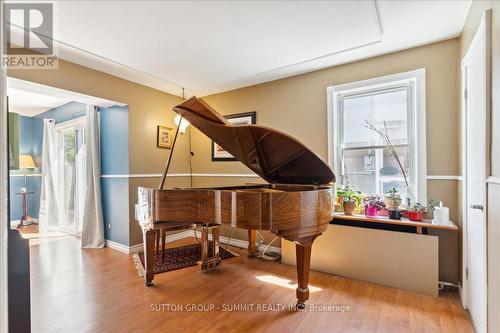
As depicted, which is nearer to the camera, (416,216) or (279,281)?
(416,216)

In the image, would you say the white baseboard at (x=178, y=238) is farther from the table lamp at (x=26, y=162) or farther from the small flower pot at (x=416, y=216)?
the table lamp at (x=26, y=162)

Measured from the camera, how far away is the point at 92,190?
3529 mm

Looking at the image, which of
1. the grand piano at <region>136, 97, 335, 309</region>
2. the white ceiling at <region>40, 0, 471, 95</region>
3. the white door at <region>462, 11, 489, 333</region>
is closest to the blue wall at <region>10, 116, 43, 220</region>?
the white ceiling at <region>40, 0, 471, 95</region>

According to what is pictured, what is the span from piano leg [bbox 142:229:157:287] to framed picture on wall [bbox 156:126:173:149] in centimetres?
181

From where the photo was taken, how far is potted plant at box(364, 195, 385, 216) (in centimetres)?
253

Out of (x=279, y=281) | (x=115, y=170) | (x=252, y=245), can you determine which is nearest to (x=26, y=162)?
(x=115, y=170)

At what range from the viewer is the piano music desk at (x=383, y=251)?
2162mm

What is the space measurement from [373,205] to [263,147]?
1.43 metres

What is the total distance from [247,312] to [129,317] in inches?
36.2

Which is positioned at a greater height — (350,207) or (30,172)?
(30,172)

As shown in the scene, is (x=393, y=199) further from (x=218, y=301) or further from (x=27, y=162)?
(x=27, y=162)

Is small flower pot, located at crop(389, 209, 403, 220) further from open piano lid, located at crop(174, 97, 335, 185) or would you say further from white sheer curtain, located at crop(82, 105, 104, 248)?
white sheer curtain, located at crop(82, 105, 104, 248)

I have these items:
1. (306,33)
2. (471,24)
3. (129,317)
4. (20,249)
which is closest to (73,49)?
(20,249)

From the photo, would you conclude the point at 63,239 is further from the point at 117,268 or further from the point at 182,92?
the point at 182,92
